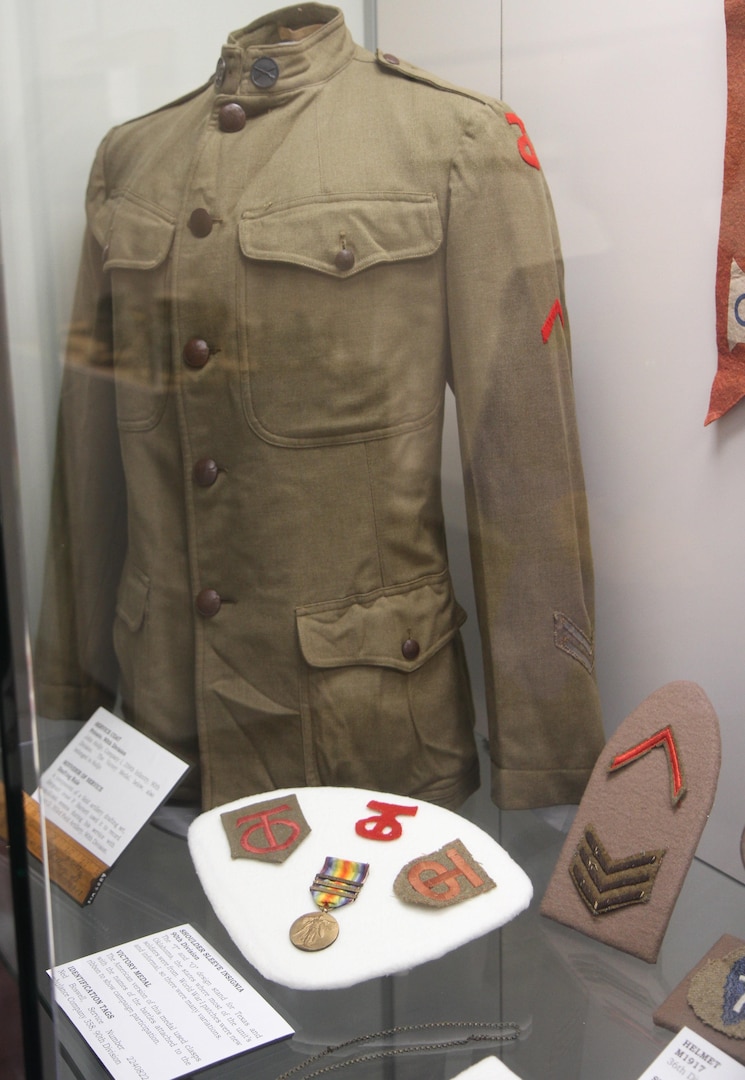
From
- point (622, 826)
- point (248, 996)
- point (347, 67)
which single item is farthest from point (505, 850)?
point (347, 67)

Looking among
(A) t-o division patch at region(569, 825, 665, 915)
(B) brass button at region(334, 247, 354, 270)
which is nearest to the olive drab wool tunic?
(B) brass button at region(334, 247, 354, 270)

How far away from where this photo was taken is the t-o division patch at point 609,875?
98cm

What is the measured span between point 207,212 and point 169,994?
29.3 inches

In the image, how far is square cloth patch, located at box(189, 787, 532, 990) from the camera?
0.95 metres

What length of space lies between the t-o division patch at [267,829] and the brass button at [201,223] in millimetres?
590

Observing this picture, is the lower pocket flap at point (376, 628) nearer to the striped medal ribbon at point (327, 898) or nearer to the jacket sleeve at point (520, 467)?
the jacket sleeve at point (520, 467)

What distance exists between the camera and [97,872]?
3.68ft

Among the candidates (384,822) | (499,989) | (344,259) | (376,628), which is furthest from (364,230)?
(499,989)

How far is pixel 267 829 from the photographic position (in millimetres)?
1116

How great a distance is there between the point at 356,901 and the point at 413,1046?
Result: 145 millimetres

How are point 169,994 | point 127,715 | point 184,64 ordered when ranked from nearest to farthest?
point 169,994 < point 184,64 < point 127,715

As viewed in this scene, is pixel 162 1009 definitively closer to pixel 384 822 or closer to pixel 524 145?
pixel 384 822

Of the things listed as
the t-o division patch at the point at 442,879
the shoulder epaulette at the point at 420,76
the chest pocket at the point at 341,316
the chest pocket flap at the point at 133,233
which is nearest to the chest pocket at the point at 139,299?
the chest pocket flap at the point at 133,233

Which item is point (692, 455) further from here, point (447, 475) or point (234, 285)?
point (234, 285)
